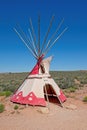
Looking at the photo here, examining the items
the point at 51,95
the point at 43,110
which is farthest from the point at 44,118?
the point at 51,95

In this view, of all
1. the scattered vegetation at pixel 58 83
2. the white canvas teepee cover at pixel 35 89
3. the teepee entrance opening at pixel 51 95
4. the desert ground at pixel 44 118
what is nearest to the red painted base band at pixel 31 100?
the white canvas teepee cover at pixel 35 89

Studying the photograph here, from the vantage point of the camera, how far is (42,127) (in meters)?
8.60

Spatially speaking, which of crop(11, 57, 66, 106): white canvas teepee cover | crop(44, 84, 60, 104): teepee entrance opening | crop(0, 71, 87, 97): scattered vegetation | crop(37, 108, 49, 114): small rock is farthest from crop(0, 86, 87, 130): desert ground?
crop(0, 71, 87, 97): scattered vegetation

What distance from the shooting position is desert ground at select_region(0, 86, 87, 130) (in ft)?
28.4

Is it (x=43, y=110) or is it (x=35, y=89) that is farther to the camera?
(x=35, y=89)

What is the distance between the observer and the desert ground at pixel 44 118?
8664 millimetres

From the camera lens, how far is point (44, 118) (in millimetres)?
9820

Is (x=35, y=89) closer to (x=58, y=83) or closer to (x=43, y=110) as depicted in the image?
(x=43, y=110)

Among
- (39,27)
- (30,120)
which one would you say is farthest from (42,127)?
(39,27)

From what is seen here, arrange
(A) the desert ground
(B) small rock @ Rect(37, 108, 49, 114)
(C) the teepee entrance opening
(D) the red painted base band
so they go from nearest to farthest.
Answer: (A) the desert ground < (B) small rock @ Rect(37, 108, 49, 114) < (D) the red painted base band < (C) the teepee entrance opening

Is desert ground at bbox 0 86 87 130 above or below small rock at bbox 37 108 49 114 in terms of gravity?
below

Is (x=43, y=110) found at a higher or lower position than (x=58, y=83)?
lower

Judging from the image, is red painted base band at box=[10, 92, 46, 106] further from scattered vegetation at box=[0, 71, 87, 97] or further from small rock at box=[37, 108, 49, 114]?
scattered vegetation at box=[0, 71, 87, 97]

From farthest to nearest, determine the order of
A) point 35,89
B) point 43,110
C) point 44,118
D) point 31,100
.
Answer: point 35,89 < point 31,100 < point 43,110 < point 44,118
